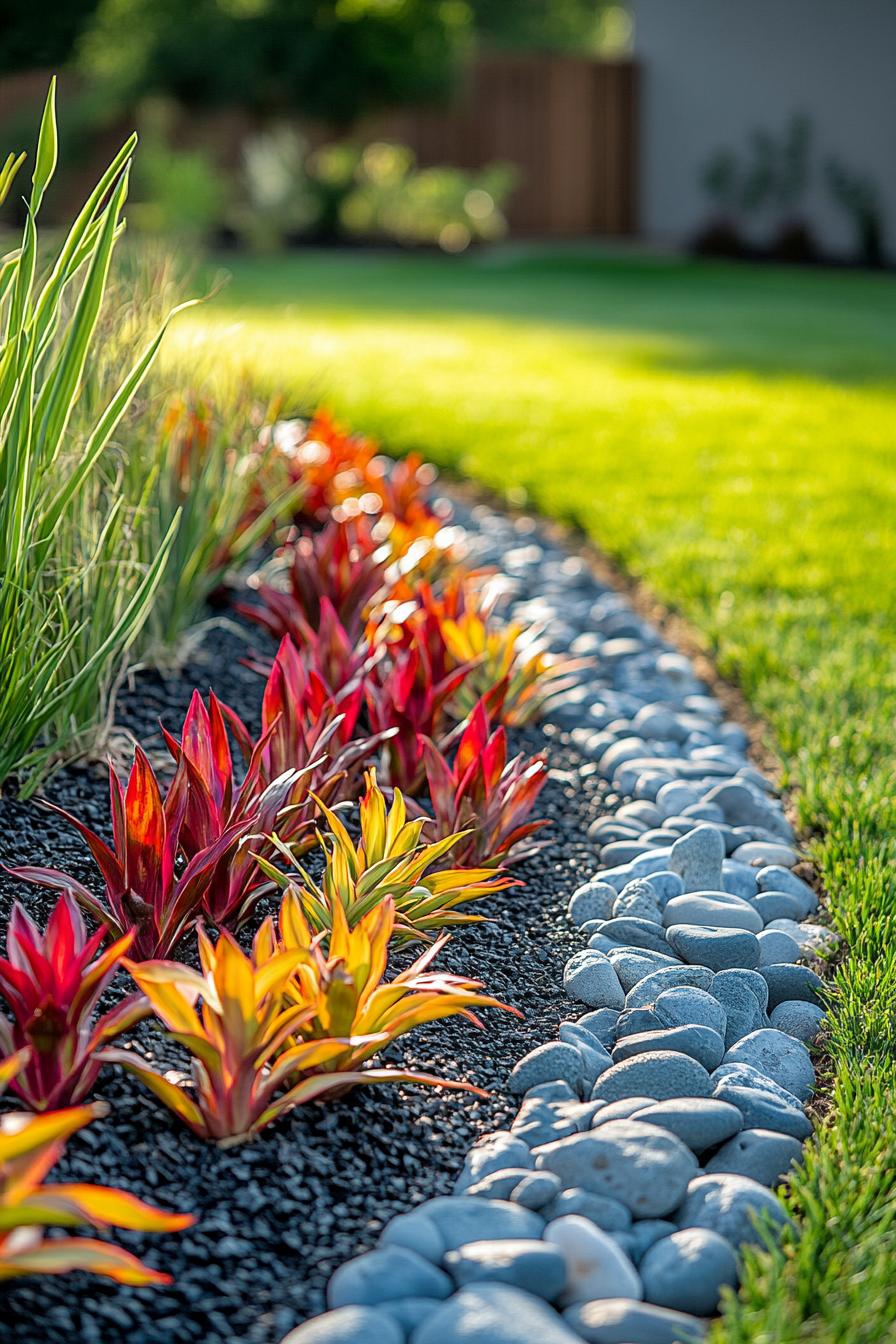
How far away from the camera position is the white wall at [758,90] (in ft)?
45.7

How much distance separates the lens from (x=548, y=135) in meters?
17.0

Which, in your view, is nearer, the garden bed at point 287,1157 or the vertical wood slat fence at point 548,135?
the garden bed at point 287,1157

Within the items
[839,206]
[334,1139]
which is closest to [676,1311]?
[334,1139]

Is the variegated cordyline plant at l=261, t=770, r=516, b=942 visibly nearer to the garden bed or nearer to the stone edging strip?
the garden bed

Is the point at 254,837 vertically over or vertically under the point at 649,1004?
over

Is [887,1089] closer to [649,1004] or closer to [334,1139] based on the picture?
[649,1004]

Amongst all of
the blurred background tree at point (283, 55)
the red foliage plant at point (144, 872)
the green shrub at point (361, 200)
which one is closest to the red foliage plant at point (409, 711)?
the red foliage plant at point (144, 872)

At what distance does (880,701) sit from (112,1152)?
2047 mm

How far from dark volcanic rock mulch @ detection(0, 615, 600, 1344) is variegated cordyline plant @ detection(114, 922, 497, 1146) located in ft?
0.17

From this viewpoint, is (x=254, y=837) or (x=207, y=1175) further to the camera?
(x=254, y=837)

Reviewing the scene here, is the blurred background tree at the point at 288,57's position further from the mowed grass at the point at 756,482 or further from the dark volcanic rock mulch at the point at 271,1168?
the dark volcanic rock mulch at the point at 271,1168

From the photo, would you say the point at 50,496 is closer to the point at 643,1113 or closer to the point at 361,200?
the point at 643,1113

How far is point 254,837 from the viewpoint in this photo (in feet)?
5.74

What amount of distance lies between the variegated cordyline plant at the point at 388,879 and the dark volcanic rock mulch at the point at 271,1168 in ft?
0.35
